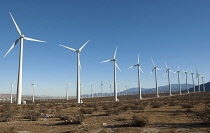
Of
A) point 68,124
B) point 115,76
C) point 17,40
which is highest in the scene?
point 17,40

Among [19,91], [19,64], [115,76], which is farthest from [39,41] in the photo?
[115,76]

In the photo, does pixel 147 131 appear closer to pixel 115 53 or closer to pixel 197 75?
pixel 115 53

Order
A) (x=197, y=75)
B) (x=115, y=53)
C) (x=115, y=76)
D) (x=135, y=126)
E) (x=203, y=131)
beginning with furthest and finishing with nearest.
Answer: (x=197, y=75), (x=115, y=53), (x=115, y=76), (x=135, y=126), (x=203, y=131)

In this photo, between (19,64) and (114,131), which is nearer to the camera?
(114,131)

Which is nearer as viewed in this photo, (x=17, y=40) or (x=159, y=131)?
(x=159, y=131)

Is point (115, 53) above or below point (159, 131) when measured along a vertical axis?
above

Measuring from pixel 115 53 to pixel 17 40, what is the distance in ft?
131

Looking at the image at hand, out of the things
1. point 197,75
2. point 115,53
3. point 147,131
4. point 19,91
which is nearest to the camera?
point 147,131

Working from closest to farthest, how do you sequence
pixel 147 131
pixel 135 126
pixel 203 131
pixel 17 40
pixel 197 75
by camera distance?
pixel 203 131, pixel 147 131, pixel 135 126, pixel 17 40, pixel 197 75

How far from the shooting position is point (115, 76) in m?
71.6

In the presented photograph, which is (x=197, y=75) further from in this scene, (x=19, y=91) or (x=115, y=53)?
(x=19, y=91)

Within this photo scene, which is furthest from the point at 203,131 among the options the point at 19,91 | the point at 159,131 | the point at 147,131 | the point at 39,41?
the point at 39,41

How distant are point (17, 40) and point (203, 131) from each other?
5516cm

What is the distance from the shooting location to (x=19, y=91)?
47.3 metres
